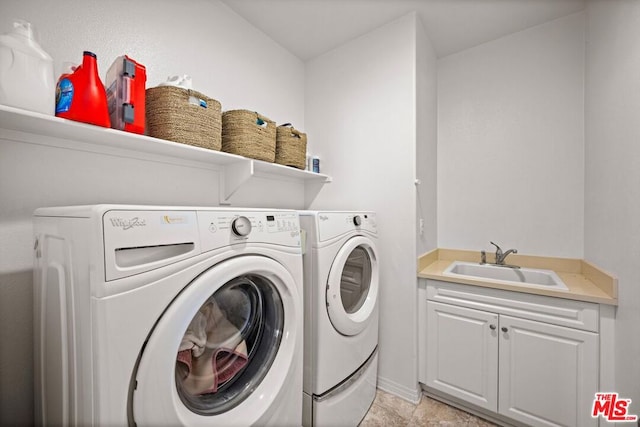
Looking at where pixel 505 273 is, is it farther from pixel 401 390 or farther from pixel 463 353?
pixel 401 390

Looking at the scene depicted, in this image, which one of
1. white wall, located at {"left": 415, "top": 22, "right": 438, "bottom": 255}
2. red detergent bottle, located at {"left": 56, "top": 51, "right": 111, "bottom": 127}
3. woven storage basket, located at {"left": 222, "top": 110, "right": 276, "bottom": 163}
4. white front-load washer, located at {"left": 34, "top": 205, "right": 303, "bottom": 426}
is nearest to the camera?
white front-load washer, located at {"left": 34, "top": 205, "right": 303, "bottom": 426}

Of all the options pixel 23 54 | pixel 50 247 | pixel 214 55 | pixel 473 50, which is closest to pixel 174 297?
pixel 50 247

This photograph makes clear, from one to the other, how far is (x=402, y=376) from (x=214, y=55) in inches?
99.8

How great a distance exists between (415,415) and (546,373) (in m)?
0.80

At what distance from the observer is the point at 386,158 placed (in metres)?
1.89

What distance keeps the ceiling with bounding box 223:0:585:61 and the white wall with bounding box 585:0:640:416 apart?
14.7 inches

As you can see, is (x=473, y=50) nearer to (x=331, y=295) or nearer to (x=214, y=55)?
(x=214, y=55)

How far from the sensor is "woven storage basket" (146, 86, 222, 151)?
3.88 feet

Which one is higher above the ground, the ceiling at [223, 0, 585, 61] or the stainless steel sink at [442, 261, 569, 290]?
the ceiling at [223, 0, 585, 61]

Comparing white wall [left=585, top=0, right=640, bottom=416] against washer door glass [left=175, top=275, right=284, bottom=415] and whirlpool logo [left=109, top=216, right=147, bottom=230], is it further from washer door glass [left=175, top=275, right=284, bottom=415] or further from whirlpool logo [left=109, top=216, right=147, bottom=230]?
whirlpool logo [left=109, top=216, right=147, bottom=230]

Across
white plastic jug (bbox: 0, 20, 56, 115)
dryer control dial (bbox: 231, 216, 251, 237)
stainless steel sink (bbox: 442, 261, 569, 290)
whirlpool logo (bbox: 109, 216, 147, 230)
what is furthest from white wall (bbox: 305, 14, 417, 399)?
white plastic jug (bbox: 0, 20, 56, 115)

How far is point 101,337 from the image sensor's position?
608 millimetres

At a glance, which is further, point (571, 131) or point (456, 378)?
point (571, 131)

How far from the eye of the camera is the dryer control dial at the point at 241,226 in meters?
0.89
